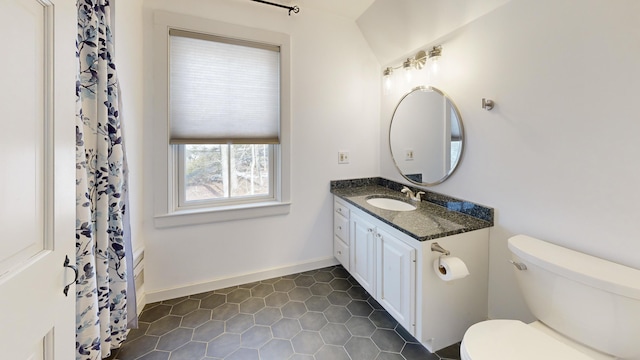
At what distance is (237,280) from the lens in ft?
7.85

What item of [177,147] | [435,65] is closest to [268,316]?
[177,147]

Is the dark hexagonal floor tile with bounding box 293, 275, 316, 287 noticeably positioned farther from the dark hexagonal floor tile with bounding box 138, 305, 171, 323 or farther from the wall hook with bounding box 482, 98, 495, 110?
the wall hook with bounding box 482, 98, 495, 110

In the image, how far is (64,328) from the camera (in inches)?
33.7

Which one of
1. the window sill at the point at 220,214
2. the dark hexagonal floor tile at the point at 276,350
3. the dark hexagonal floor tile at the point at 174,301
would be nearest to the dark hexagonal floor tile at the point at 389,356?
the dark hexagonal floor tile at the point at 276,350

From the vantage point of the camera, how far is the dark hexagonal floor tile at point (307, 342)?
5.44 feet

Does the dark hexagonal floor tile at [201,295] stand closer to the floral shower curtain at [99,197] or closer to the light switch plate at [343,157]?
the floral shower curtain at [99,197]

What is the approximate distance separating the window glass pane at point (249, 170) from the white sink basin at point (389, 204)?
3.27 ft

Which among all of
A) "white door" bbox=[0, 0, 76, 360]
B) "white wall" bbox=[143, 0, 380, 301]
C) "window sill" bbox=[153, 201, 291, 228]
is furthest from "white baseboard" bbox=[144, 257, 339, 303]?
"white door" bbox=[0, 0, 76, 360]

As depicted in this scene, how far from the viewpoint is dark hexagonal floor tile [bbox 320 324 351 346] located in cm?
173

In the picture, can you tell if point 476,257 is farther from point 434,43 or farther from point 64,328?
point 64,328

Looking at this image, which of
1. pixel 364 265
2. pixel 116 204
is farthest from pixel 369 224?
pixel 116 204

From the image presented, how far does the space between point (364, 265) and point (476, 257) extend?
79 centimetres

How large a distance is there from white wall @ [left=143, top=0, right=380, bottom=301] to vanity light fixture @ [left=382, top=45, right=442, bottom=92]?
201mm

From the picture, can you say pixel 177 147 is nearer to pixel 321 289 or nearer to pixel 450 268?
pixel 321 289
